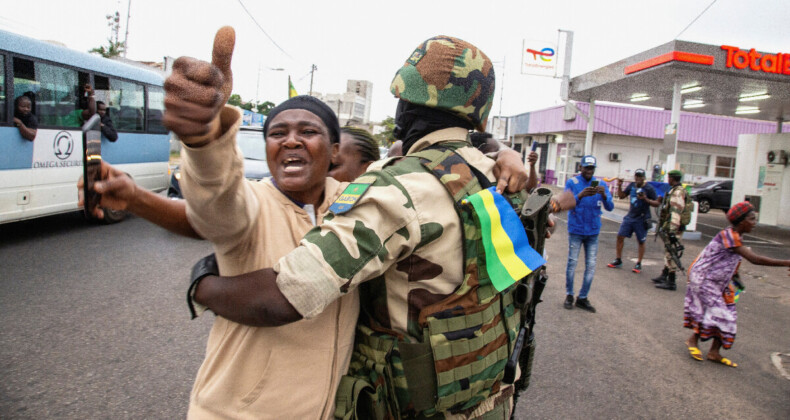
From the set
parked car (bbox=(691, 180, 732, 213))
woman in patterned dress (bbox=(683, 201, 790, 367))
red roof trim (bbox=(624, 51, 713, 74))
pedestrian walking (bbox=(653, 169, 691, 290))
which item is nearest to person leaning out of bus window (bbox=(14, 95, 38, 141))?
woman in patterned dress (bbox=(683, 201, 790, 367))

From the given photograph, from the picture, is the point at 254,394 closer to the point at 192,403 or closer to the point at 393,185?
the point at 192,403

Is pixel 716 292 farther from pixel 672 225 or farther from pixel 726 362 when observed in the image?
pixel 672 225

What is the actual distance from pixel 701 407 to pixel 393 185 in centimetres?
350

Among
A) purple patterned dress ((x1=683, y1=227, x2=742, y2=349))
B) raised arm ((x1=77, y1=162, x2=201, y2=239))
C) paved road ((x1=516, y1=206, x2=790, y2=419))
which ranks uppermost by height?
raised arm ((x1=77, y1=162, x2=201, y2=239))

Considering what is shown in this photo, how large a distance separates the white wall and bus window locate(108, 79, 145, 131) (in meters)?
17.0

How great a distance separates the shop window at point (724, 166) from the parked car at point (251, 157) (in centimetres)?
2745

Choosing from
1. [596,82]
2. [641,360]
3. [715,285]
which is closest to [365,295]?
[641,360]

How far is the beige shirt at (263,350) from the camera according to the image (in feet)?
4.03

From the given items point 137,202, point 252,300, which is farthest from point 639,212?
point 137,202

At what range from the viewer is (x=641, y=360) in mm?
4355

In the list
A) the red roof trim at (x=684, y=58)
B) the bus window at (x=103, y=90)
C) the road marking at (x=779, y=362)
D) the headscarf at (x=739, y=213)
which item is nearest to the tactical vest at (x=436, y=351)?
the headscarf at (x=739, y=213)

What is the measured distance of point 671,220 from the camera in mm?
7230

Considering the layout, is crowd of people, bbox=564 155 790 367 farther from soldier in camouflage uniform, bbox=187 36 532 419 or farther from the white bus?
the white bus

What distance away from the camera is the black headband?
157cm
